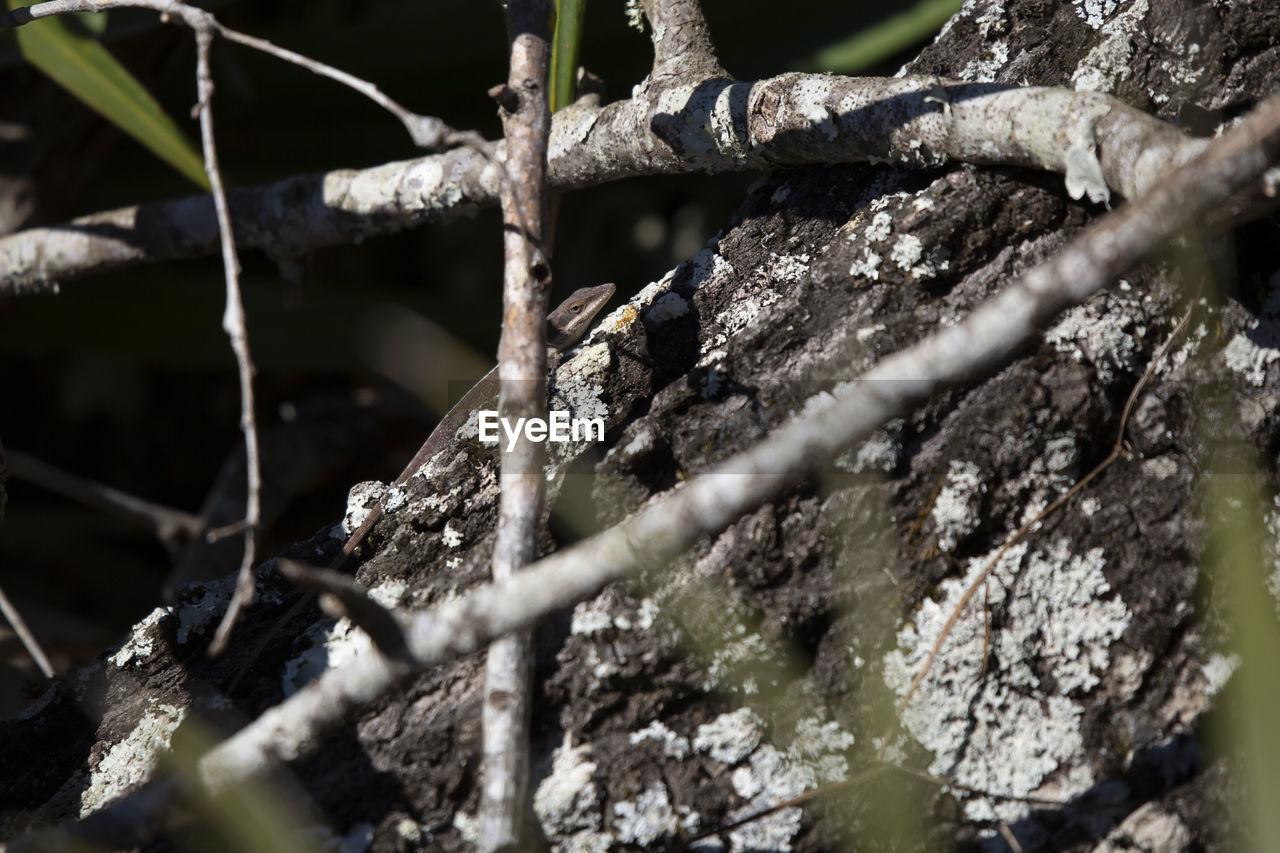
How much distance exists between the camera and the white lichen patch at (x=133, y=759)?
3.32ft

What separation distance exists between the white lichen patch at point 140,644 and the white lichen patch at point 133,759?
0.31 feet

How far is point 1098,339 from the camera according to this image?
3.18 ft

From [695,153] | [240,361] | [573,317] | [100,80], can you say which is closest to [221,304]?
[100,80]

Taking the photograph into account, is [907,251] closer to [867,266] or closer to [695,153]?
[867,266]

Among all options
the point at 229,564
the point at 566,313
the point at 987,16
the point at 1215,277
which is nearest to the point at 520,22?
the point at 987,16

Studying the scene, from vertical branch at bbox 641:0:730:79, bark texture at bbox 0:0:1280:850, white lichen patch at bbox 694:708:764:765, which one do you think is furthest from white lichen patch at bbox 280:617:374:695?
vertical branch at bbox 641:0:730:79

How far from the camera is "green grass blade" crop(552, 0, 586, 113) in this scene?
5.44ft

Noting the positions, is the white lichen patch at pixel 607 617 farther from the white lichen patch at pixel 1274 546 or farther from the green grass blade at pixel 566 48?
the green grass blade at pixel 566 48

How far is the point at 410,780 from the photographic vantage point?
0.94 meters

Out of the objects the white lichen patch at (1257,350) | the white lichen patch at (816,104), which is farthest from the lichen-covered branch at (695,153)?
the white lichen patch at (1257,350)

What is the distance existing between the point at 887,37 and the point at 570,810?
225 centimetres

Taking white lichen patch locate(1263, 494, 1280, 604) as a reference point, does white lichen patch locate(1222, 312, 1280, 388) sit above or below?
above

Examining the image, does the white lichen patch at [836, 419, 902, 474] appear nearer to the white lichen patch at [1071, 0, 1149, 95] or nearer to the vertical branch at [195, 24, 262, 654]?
the white lichen patch at [1071, 0, 1149, 95]

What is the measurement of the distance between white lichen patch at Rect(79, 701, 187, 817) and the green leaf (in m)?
1.46
